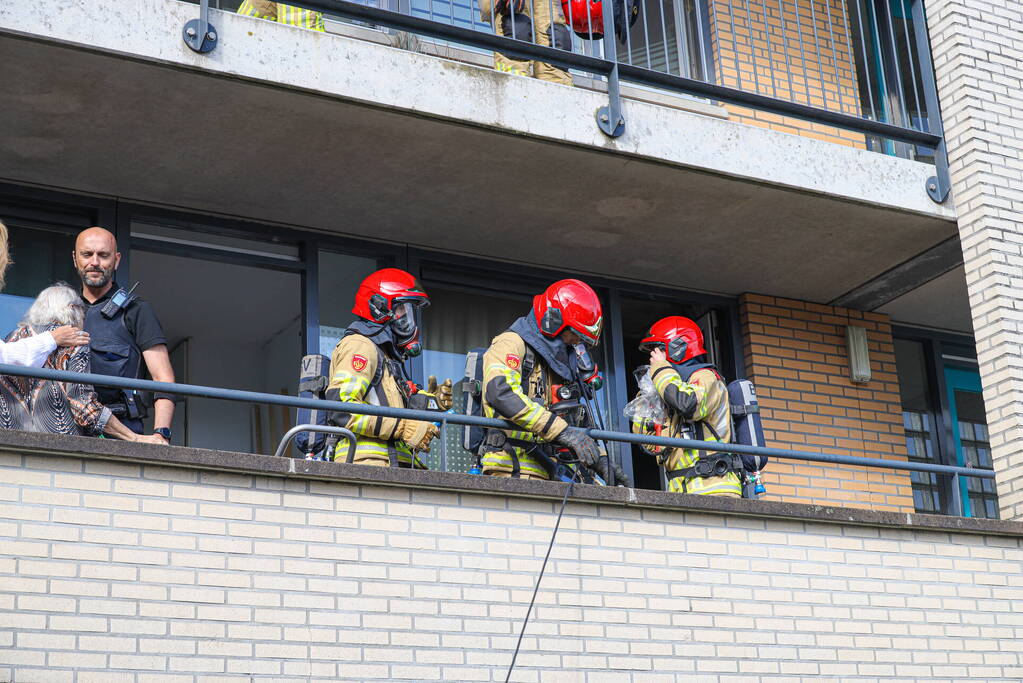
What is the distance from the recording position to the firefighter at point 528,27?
9023 millimetres

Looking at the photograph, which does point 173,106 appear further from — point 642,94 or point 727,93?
point 642,94

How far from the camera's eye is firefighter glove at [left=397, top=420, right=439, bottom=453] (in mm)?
7543

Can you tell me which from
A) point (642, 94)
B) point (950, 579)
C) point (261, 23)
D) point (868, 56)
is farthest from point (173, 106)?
point (868, 56)

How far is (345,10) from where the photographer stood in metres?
8.00

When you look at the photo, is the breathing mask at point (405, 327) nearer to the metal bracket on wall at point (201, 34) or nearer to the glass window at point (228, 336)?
the metal bracket on wall at point (201, 34)

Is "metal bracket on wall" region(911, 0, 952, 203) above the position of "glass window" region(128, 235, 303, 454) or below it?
above

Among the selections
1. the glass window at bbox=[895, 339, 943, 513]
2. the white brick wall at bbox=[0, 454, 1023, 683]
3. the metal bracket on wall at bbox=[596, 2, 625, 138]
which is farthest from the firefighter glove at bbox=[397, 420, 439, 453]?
the glass window at bbox=[895, 339, 943, 513]

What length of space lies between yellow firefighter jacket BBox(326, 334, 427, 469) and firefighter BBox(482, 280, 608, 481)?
0.50m

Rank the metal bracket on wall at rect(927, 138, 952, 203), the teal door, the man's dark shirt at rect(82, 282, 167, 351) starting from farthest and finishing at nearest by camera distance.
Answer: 1. the teal door
2. the metal bracket on wall at rect(927, 138, 952, 203)
3. the man's dark shirt at rect(82, 282, 167, 351)

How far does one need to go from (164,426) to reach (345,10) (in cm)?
255

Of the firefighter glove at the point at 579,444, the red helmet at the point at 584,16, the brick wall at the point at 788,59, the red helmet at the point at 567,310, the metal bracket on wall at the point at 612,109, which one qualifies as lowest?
the firefighter glove at the point at 579,444

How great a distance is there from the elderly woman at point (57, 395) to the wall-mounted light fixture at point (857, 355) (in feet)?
19.4

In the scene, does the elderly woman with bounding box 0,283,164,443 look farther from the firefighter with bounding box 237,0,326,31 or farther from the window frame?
the window frame

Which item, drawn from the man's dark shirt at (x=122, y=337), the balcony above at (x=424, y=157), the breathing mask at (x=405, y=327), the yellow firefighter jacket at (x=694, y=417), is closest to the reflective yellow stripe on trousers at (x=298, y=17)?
the balcony above at (x=424, y=157)
